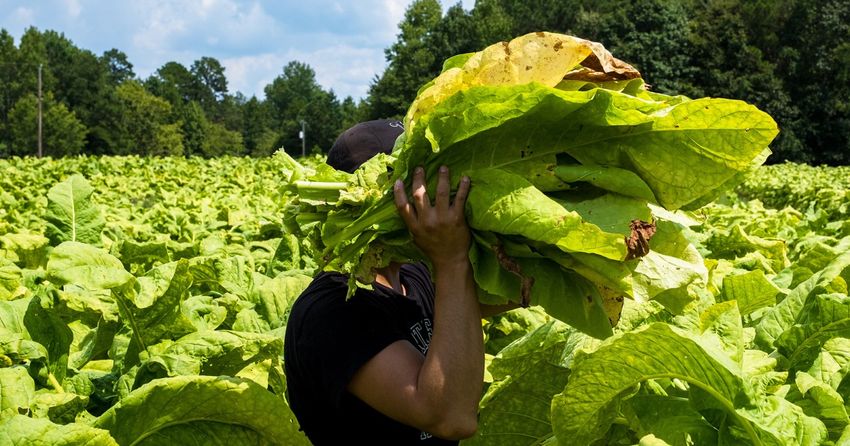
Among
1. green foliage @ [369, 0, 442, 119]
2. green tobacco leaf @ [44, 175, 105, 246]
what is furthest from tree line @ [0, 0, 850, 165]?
green tobacco leaf @ [44, 175, 105, 246]

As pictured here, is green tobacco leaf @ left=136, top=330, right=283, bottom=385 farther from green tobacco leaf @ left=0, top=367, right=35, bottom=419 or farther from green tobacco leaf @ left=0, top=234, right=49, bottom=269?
green tobacco leaf @ left=0, top=234, right=49, bottom=269

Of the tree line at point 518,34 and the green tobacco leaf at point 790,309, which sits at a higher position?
the tree line at point 518,34

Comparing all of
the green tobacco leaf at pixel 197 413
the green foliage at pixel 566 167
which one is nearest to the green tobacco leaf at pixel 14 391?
the green tobacco leaf at pixel 197 413

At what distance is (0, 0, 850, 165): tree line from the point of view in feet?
182

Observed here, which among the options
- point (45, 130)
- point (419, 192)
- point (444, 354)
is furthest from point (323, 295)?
point (45, 130)

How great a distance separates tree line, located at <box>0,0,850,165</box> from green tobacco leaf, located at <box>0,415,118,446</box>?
172 ft

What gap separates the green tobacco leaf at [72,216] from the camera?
3756mm

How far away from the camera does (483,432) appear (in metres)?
1.90

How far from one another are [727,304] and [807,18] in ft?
210

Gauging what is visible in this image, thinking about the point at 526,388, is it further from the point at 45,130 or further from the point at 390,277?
the point at 45,130

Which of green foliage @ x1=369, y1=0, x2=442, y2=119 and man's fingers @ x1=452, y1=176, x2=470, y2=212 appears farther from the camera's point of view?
green foliage @ x1=369, y1=0, x2=442, y2=119

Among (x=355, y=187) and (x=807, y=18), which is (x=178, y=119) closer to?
(x=807, y=18)

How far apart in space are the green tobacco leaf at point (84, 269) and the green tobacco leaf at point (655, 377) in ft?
4.60

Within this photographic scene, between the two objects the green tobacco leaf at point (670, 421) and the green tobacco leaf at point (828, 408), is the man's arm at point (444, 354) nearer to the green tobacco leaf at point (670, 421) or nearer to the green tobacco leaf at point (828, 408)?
the green tobacco leaf at point (670, 421)
